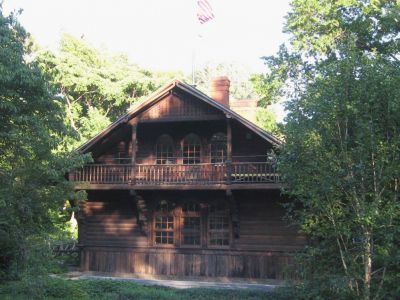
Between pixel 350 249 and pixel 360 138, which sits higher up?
pixel 360 138

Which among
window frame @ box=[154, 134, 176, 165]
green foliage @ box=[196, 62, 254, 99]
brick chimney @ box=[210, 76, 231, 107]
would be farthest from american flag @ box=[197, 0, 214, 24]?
green foliage @ box=[196, 62, 254, 99]

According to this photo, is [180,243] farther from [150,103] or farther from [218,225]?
[150,103]

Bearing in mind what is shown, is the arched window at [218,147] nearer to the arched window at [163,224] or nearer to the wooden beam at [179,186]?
the wooden beam at [179,186]

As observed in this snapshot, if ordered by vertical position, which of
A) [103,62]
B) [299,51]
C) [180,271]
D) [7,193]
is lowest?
[180,271]

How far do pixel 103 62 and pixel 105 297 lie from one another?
2822 centimetres

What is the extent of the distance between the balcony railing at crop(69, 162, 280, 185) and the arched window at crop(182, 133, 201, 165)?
158 centimetres

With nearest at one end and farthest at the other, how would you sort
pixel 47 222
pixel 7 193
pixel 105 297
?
pixel 7 193 < pixel 47 222 < pixel 105 297

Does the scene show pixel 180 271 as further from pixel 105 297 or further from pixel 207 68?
pixel 207 68

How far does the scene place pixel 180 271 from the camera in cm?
2061

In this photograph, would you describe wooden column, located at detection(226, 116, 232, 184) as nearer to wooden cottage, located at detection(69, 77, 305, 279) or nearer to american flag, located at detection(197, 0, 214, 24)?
wooden cottage, located at detection(69, 77, 305, 279)

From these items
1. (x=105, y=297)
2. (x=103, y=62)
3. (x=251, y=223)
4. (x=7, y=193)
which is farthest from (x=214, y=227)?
(x=103, y=62)

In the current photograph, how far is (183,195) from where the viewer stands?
20953mm

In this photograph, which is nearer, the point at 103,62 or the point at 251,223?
the point at 251,223

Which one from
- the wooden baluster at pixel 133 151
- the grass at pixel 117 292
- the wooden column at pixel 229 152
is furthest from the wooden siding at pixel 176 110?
the grass at pixel 117 292
